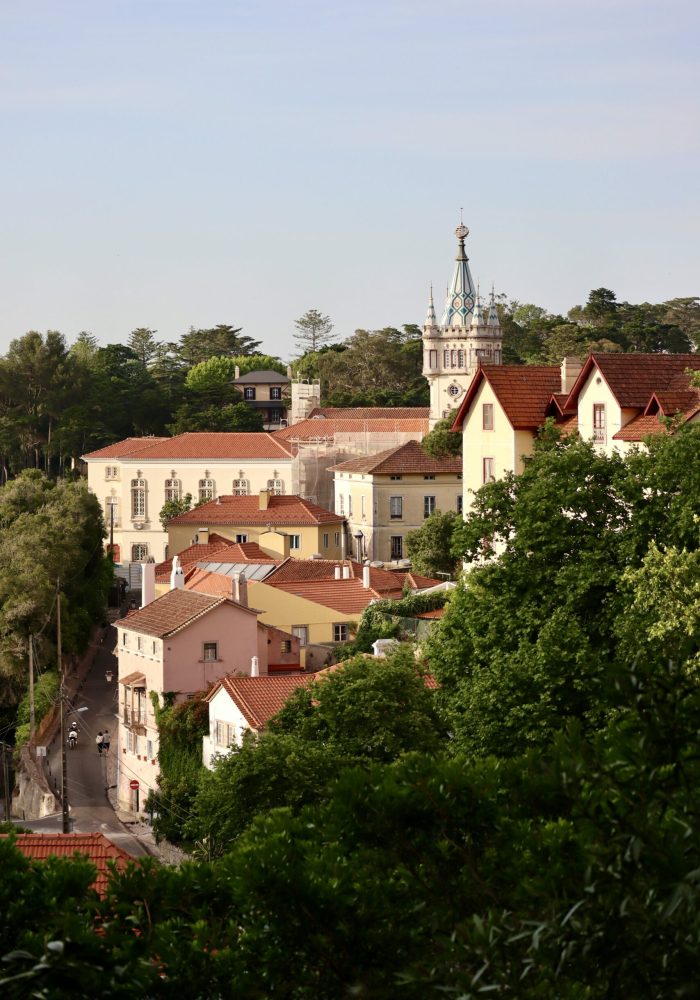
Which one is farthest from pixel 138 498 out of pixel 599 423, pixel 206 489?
pixel 599 423

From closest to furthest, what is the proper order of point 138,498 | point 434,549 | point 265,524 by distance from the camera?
point 434,549 → point 265,524 → point 138,498

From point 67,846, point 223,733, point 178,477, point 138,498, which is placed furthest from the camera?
point 138,498

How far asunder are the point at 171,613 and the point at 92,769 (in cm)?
468

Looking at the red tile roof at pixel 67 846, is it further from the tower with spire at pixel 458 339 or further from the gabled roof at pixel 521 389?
the tower with spire at pixel 458 339

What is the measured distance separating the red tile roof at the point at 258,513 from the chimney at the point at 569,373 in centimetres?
3864

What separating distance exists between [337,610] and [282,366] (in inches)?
4364

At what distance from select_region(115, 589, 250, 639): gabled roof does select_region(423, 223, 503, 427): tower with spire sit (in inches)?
1933

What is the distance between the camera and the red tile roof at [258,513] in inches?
3036

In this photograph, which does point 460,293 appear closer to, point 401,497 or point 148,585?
point 401,497

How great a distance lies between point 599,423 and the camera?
116 feet

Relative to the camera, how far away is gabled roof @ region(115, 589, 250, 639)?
4319cm

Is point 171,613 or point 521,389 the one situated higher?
point 521,389

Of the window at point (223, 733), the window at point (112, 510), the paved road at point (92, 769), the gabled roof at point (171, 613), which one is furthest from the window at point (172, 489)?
the window at point (223, 733)

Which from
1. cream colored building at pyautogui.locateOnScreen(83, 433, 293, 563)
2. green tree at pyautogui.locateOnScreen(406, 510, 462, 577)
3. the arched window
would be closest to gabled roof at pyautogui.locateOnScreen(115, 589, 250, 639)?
green tree at pyautogui.locateOnScreen(406, 510, 462, 577)
